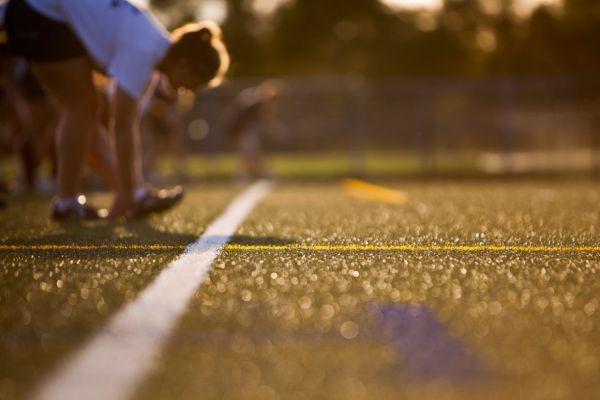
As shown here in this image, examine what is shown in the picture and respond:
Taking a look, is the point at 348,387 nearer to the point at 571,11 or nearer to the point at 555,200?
the point at 555,200

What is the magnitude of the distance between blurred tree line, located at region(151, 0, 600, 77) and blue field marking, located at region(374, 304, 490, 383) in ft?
130

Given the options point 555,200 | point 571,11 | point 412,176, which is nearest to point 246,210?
point 555,200

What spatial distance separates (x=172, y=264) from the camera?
Answer: 9.71ft

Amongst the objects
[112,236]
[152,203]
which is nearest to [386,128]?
[152,203]

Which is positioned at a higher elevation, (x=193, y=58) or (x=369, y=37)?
(x=193, y=58)

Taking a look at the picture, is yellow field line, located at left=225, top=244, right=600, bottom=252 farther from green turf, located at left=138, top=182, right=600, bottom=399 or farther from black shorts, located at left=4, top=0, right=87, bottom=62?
black shorts, located at left=4, top=0, right=87, bottom=62

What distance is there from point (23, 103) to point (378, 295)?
283 inches

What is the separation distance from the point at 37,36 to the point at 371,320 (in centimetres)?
320

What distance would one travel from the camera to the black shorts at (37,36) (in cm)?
462

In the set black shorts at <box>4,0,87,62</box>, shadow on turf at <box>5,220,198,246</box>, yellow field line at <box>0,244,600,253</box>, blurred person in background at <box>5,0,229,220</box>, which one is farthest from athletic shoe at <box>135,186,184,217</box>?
yellow field line at <box>0,244,600,253</box>

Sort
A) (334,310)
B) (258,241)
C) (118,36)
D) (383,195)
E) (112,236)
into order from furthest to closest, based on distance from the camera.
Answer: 1. (383,195)
2. (118,36)
3. (112,236)
4. (258,241)
5. (334,310)

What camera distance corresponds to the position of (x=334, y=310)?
2.21 m

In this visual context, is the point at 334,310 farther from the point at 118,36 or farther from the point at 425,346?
the point at 118,36

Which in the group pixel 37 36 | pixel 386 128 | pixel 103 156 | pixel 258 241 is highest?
pixel 37 36
